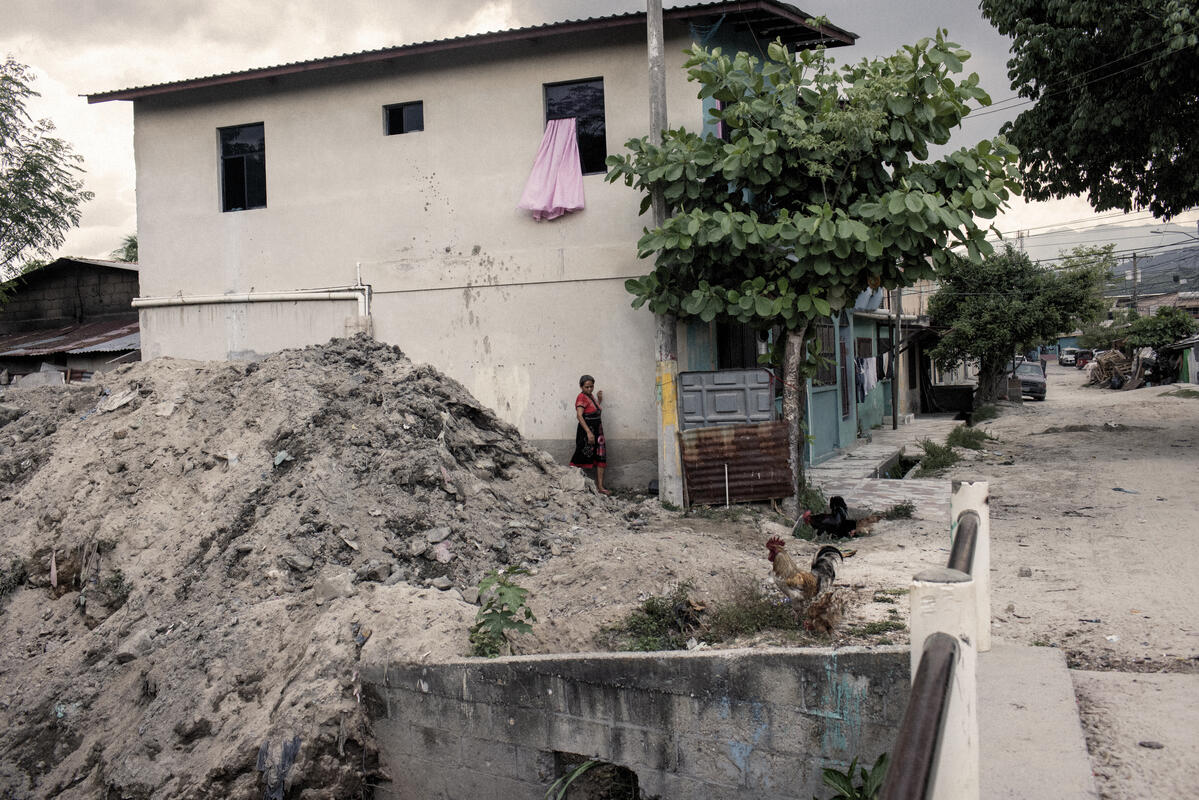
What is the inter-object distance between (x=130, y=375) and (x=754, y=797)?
28.5ft

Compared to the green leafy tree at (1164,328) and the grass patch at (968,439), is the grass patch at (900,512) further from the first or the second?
the green leafy tree at (1164,328)

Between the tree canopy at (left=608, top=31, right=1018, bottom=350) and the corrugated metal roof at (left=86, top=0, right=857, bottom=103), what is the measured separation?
1501 millimetres

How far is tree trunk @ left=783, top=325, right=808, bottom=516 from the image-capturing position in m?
9.11

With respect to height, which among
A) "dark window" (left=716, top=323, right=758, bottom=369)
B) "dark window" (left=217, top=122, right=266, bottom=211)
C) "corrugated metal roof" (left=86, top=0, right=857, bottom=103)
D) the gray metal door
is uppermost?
"corrugated metal roof" (left=86, top=0, right=857, bottom=103)

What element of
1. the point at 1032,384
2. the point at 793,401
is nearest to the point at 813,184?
the point at 793,401

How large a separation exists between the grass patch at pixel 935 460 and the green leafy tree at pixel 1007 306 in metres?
9.58

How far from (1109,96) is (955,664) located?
12904 mm

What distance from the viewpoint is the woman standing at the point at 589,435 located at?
1010 centimetres

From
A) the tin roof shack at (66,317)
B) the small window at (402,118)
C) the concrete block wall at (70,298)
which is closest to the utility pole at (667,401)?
the small window at (402,118)

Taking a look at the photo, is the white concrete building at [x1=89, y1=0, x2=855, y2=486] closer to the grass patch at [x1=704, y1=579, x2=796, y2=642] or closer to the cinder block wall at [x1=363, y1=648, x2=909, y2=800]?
the grass patch at [x1=704, y1=579, x2=796, y2=642]

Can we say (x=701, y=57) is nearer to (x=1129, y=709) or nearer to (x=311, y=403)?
(x=311, y=403)

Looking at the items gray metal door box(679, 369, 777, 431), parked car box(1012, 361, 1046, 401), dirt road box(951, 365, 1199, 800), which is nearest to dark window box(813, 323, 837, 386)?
dirt road box(951, 365, 1199, 800)

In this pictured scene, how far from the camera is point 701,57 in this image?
328 inches

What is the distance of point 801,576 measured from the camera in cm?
546
